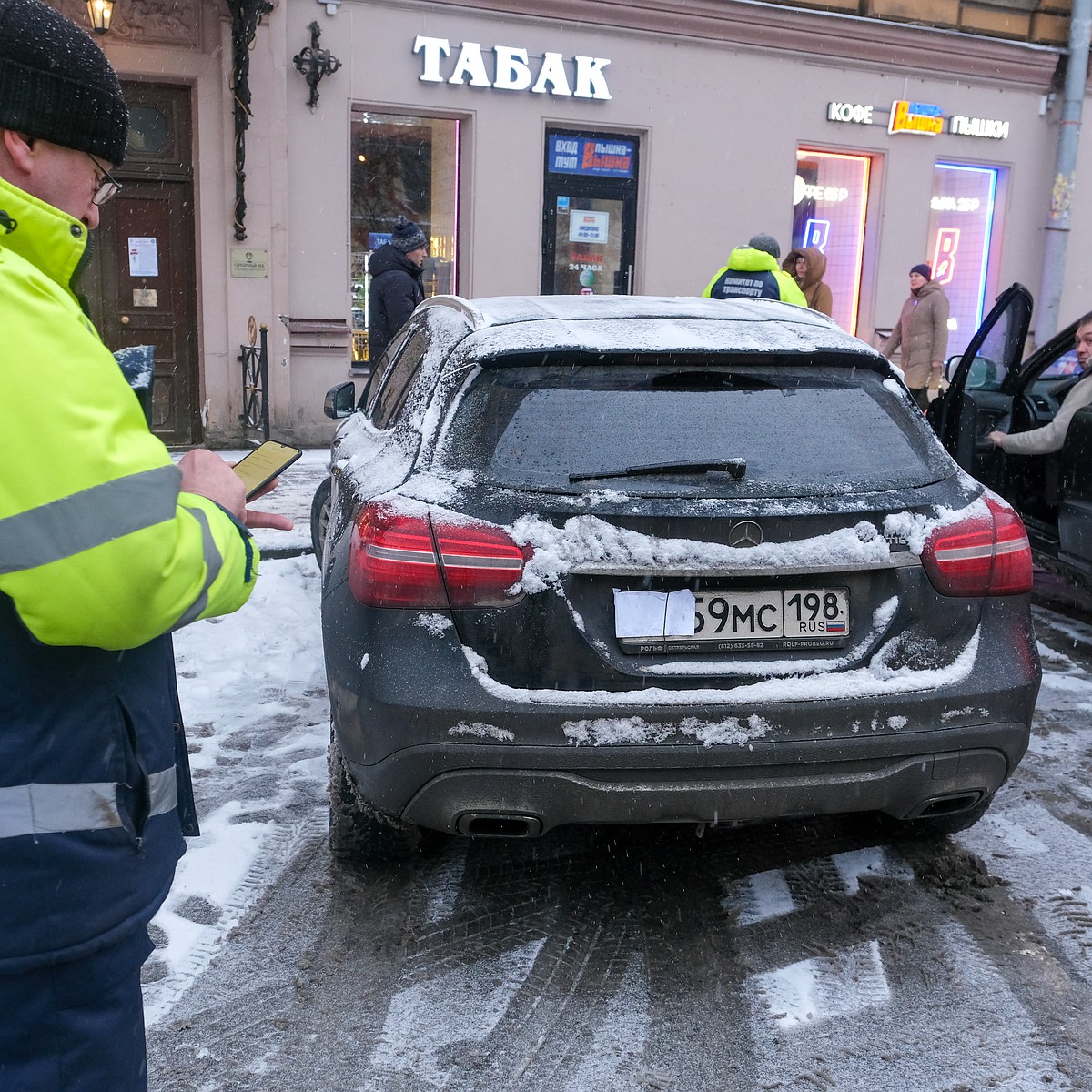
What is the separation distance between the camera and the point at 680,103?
511 inches

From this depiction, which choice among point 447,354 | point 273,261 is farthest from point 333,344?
point 447,354

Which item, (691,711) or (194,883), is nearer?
(691,711)

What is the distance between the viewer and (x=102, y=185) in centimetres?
151

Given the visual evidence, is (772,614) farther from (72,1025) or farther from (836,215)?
(836,215)

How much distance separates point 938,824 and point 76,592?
297cm

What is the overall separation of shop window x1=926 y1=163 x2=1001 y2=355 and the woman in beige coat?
12.0ft

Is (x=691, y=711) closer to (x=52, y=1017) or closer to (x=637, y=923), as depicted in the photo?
(x=637, y=923)

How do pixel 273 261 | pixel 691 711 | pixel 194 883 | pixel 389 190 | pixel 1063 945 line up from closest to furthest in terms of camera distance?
pixel 691 711
pixel 1063 945
pixel 194 883
pixel 273 261
pixel 389 190

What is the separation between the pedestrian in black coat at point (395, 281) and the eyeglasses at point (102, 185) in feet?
26.3

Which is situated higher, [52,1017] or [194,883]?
[52,1017]

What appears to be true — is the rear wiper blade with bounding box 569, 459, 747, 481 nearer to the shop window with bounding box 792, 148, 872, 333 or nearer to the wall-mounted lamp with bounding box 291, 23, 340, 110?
the wall-mounted lamp with bounding box 291, 23, 340, 110

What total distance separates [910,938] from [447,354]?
204 centimetres

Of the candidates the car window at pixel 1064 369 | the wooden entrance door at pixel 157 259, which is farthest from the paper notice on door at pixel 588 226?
the car window at pixel 1064 369

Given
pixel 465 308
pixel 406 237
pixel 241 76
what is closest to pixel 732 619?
pixel 465 308
